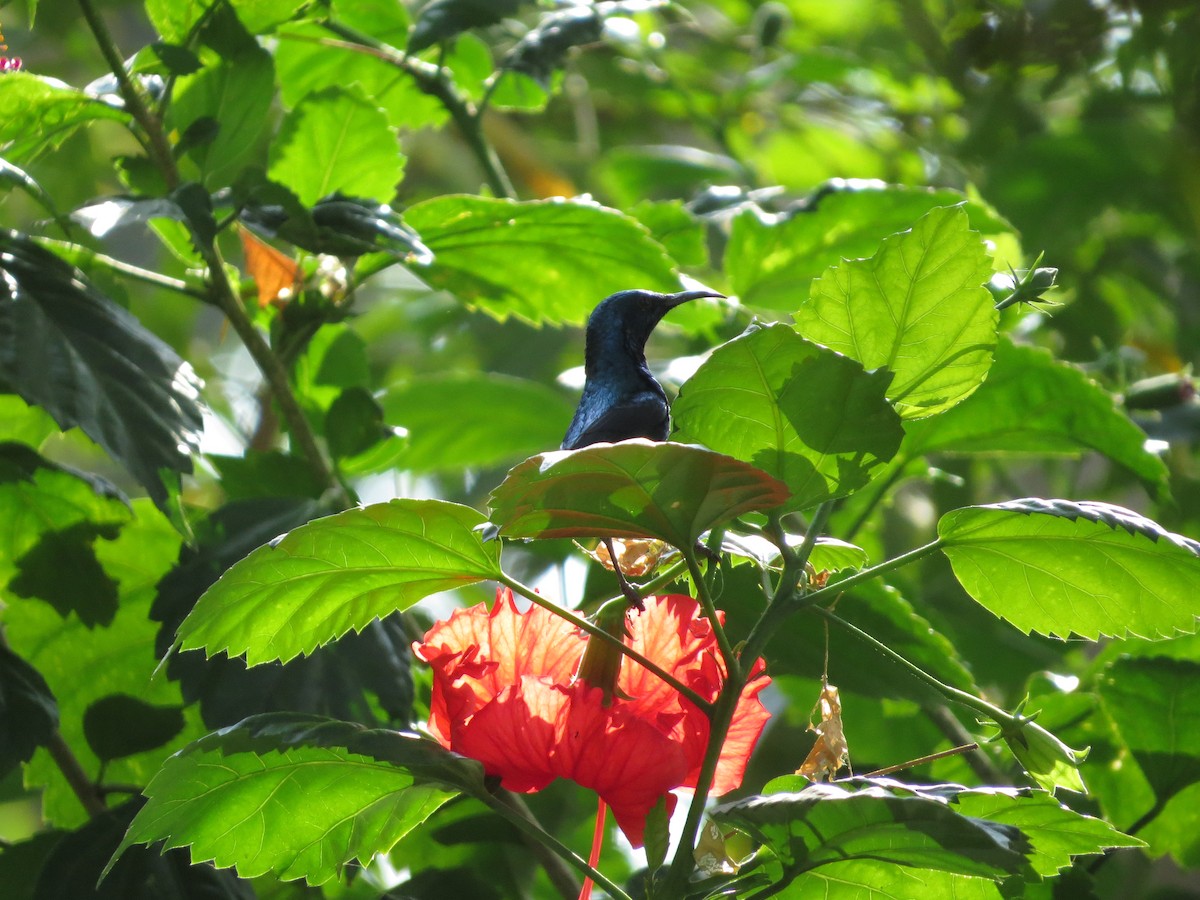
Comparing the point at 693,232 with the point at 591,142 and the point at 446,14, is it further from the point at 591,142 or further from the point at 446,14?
the point at 591,142

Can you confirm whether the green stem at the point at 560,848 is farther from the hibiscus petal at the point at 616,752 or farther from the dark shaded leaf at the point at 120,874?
the dark shaded leaf at the point at 120,874

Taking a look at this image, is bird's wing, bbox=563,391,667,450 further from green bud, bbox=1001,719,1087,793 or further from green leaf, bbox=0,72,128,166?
green leaf, bbox=0,72,128,166

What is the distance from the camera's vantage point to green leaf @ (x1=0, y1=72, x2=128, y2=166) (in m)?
0.77

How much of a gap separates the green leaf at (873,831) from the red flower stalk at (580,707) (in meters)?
0.05

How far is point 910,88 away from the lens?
192cm

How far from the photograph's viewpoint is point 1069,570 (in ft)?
1.89

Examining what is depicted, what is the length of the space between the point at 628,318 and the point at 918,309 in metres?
0.17

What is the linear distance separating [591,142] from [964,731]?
4.42 feet

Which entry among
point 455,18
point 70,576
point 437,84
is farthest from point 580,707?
point 437,84

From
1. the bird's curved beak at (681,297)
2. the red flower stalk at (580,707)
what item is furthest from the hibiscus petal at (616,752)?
the bird's curved beak at (681,297)

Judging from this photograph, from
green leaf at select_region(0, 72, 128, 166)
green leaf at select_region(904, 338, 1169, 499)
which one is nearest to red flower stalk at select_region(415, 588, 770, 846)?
green leaf at select_region(904, 338, 1169, 499)

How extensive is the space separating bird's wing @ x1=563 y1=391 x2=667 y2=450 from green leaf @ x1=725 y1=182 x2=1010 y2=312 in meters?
0.46

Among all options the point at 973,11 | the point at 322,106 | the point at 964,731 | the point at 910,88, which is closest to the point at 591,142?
the point at 910,88

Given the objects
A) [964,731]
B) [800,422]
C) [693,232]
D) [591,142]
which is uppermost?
[800,422]
